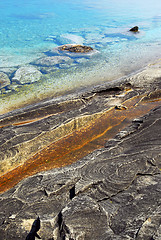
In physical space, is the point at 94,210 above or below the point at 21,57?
below

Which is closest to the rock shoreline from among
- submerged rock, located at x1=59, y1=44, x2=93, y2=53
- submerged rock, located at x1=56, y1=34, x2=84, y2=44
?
submerged rock, located at x1=59, y1=44, x2=93, y2=53

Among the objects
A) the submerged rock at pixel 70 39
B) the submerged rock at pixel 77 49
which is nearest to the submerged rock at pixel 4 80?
the submerged rock at pixel 77 49

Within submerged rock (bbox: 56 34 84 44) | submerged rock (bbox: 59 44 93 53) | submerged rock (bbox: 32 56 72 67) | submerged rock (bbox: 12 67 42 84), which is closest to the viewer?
submerged rock (bbox: 12 67 42 84)

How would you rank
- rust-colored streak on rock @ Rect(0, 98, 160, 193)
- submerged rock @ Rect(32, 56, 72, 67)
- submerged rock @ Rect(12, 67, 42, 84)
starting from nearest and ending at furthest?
1. rust-colored streak on rock @ Rect(0, 98, 160, 193)
2. submerged rock @ Rect(12, 67, 42, 84)
3. submerged rock @ Rect(32, 56, 72, 67)

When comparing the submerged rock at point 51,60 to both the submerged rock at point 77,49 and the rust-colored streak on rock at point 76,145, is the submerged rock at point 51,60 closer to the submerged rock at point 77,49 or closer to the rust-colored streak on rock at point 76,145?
the submerged rock at point 77,49

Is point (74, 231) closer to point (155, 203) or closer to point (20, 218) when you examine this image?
point (20, 218)

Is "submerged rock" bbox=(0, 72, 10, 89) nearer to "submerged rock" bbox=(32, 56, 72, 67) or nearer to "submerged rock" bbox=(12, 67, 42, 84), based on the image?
"submerged rock" bbox=(12, 67, 42, 84)

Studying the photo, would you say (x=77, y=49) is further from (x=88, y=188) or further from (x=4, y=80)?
(x=88, y=188)

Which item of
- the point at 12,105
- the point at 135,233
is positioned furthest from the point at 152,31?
the point at 135,233

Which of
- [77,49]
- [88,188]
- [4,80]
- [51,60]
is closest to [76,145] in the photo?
[88,188]
